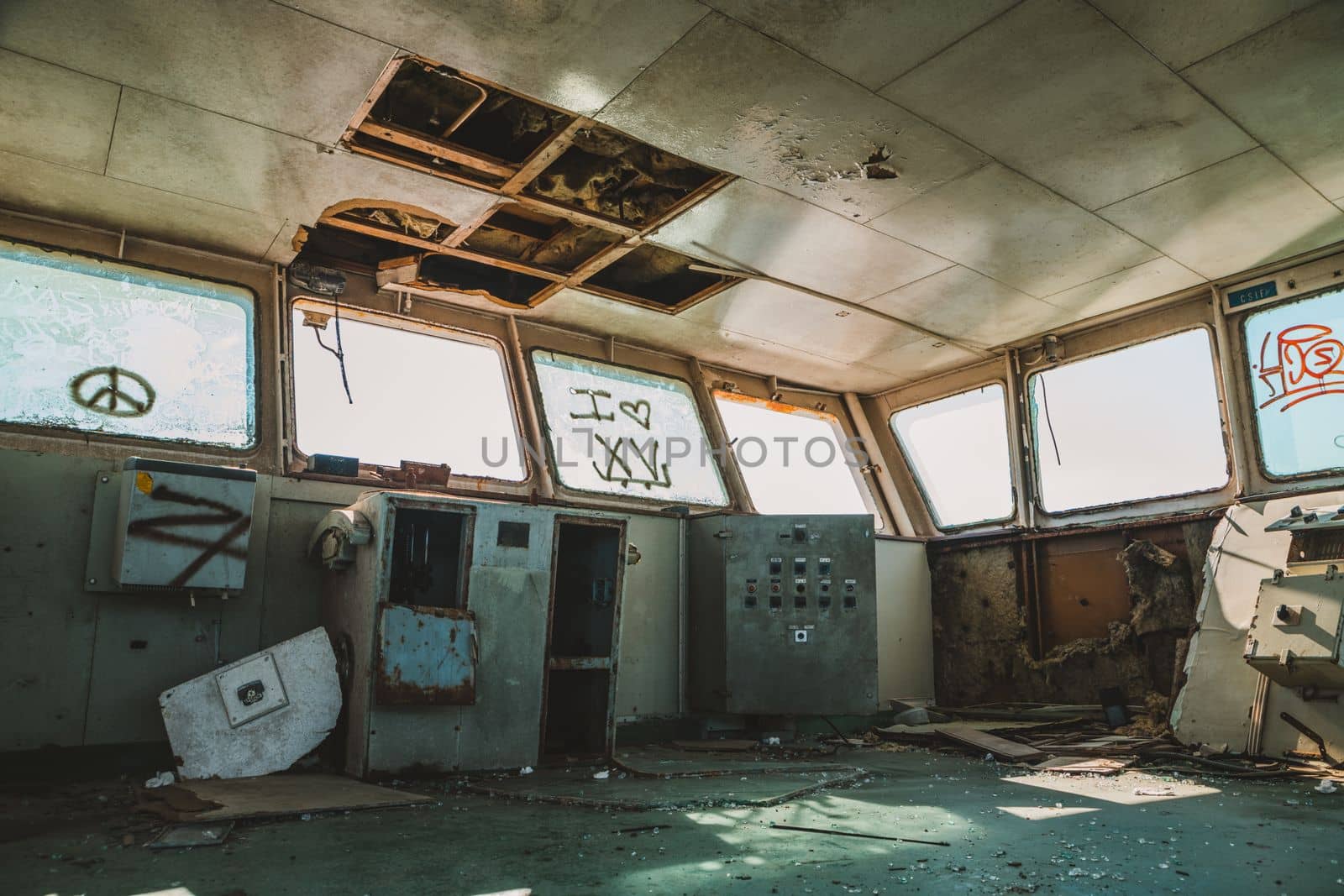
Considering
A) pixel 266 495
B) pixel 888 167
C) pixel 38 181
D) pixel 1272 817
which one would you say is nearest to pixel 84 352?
pixel 38 181

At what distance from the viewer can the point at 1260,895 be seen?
185cm

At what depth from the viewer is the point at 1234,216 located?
4285 millimetres

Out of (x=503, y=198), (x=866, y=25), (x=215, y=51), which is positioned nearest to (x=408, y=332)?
(x=503, y=198)

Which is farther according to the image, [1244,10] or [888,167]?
[888,167]

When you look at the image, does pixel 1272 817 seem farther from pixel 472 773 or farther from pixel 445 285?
pixel 445 285

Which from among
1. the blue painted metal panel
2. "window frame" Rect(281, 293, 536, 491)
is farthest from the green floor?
"window frame" Rect(281, 293, 536, 491)

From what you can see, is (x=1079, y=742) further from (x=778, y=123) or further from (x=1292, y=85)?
(x=778, y=123)

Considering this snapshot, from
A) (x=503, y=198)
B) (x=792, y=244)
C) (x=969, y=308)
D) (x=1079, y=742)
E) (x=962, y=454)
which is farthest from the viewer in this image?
(x=962, y=454)

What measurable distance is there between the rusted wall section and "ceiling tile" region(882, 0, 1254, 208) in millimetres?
2175

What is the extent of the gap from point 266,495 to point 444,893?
2.66 meters

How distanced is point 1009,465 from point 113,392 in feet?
17.1

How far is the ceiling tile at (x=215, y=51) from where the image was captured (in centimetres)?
290

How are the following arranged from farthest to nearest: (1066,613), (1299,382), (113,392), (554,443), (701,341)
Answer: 1. (701,341)
2. (1066,613)
3. (554,443)
4. (1299,382)
5. (113,392)

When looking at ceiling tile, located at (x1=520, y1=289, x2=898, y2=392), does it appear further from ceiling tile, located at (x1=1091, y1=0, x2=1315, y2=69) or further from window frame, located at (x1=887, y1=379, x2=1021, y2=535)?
ceiling tile, located at (x1=1091, y1=0, x2=1315, y2=69)
